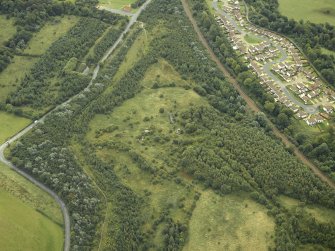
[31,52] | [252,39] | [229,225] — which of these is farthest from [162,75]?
[229,225]

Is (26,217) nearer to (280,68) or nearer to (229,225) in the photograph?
(229,225)

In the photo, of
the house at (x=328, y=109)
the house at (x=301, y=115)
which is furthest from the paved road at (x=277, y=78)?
the house at (x=328, y=109)

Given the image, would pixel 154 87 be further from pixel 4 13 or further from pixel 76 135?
pixel 4 13

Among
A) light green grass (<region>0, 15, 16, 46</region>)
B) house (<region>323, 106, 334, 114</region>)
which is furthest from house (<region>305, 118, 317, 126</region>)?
light green grass (<region>0, 15, 16, 46</region>)

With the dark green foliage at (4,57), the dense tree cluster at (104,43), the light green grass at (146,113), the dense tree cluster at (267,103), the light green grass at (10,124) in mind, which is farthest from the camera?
the dense tree cluster at (104,43)

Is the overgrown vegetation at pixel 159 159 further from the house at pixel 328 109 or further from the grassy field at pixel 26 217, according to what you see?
the house at pixel 328 109

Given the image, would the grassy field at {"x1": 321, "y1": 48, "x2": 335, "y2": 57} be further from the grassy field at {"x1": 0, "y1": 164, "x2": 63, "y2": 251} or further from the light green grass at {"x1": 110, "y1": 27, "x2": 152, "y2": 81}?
the grassy field at {"x1": 0, "y1": 164, "x2": 63, "y2": 251}

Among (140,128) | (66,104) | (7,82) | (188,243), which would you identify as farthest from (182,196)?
(7,82)
